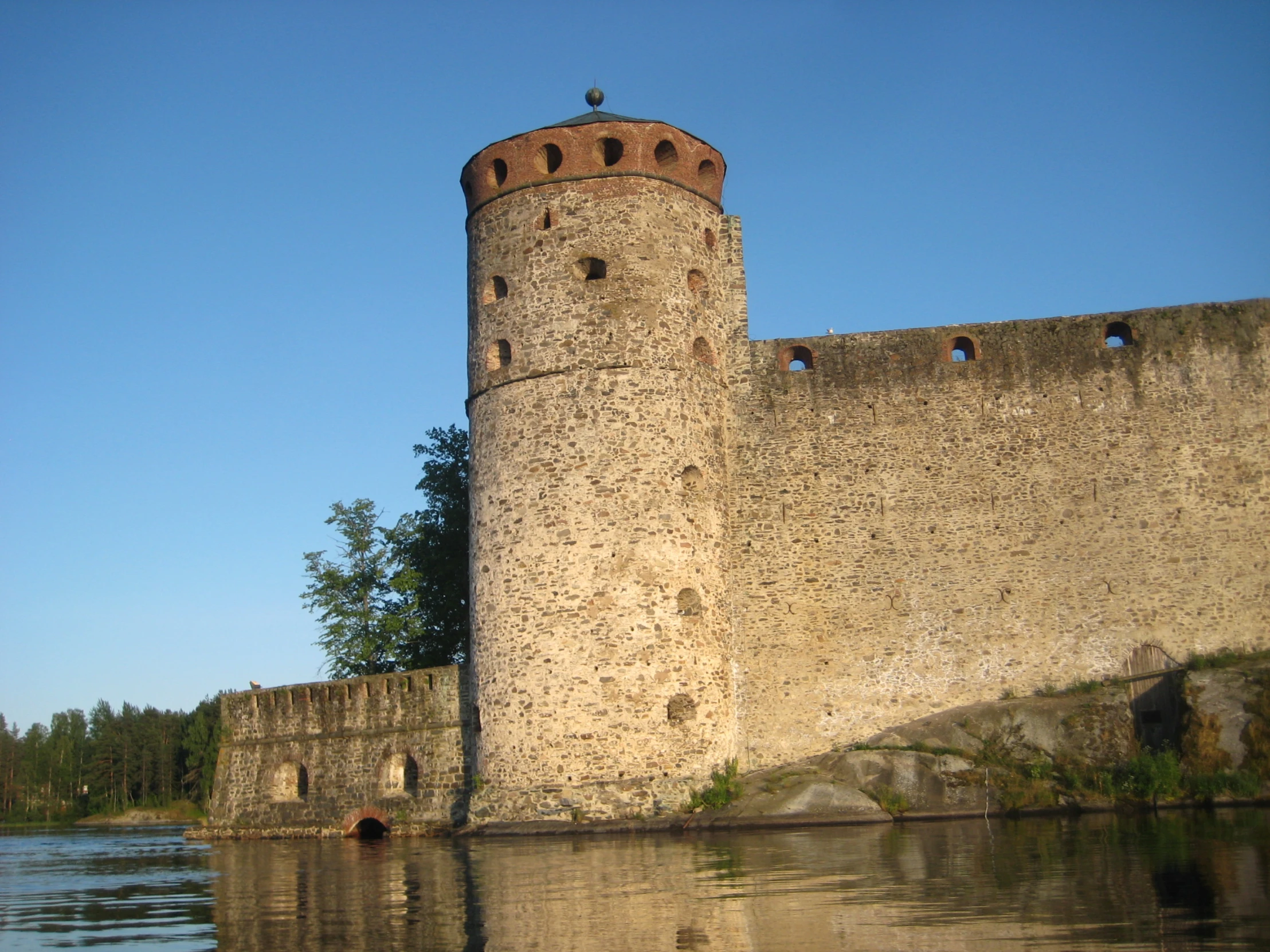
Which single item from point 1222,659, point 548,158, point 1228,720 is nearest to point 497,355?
point 548,158

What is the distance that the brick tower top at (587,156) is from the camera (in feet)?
67.8

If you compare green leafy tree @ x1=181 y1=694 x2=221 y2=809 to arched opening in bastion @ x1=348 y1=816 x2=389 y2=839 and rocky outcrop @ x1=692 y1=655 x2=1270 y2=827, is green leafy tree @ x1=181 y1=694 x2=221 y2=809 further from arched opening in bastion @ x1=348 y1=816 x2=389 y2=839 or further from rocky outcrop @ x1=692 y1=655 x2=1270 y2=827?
rocky outcrop @ x1=692 y1=655 x2=1270 y2=827

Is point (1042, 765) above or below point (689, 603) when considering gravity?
below

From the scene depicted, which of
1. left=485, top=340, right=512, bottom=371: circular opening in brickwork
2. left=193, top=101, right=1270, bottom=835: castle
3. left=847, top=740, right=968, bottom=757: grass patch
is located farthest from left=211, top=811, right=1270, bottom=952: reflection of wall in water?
left=485, top=340, right=512, bottom=371: circular opening in brickwork

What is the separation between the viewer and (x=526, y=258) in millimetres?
20484

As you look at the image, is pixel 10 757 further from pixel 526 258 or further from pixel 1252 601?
pixel 1252 601

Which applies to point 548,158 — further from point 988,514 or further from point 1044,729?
point 1044,729

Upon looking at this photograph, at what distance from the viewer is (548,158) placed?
20.9 m

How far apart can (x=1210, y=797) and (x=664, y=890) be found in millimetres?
10503

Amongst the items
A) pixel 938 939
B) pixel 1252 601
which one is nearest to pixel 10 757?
pixel 1252 601

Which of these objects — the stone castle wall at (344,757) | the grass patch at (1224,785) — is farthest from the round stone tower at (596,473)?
the grass patch at (1224,785)

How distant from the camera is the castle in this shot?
19109mm

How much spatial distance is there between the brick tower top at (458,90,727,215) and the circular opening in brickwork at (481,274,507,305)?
57.8 inches

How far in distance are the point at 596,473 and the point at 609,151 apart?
19.6 ft
